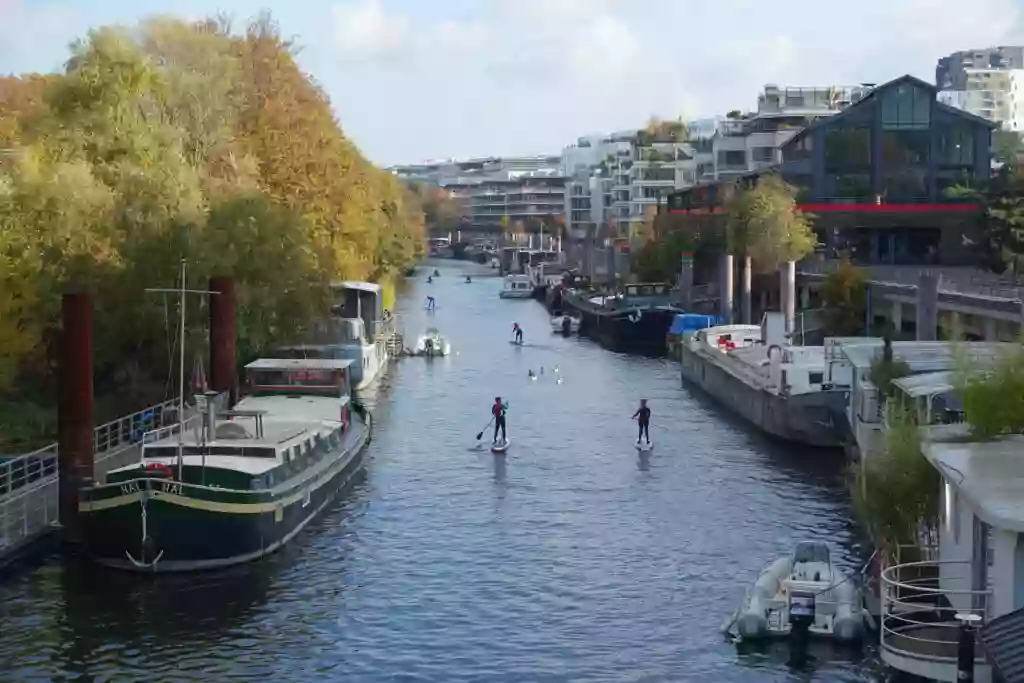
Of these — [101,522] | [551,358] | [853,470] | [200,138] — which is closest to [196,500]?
[101,522]

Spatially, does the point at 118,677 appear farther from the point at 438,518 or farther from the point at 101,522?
the point at 438,518

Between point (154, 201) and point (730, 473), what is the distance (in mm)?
19092

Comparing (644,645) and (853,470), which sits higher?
(853,470)

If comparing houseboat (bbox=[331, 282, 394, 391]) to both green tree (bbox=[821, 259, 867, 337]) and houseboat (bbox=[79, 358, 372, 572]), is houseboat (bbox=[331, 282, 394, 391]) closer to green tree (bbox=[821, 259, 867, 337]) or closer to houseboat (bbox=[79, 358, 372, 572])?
green tree (bbox=[821, 259, 867, 337])

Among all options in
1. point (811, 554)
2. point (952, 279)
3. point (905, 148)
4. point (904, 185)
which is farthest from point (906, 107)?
point (811, 554)

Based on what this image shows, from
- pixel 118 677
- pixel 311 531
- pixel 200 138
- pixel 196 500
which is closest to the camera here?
pixel 118 677

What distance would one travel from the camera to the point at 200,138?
5316cm

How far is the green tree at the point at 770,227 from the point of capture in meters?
86.3

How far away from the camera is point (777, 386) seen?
52500mm

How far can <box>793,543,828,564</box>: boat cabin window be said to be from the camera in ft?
94.3

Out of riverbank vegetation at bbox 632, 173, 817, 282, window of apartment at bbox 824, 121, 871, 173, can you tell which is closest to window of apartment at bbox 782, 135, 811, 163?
window of apartment at bbox 824, 121, 871, 173

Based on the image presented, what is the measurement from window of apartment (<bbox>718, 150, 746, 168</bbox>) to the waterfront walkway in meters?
106

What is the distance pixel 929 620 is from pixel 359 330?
148 ft

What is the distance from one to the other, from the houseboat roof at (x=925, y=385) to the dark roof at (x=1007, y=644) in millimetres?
15825
